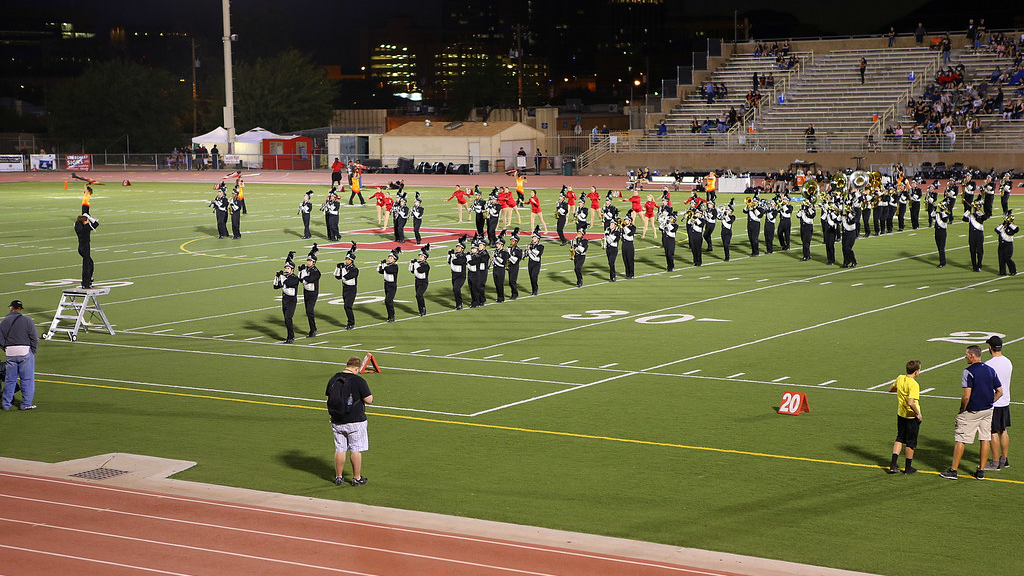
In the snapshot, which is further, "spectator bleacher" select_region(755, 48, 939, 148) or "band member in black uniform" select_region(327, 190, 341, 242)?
"spectator bleacher" select_region(755, 48, 939, 148)

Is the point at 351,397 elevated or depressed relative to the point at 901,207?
depressed

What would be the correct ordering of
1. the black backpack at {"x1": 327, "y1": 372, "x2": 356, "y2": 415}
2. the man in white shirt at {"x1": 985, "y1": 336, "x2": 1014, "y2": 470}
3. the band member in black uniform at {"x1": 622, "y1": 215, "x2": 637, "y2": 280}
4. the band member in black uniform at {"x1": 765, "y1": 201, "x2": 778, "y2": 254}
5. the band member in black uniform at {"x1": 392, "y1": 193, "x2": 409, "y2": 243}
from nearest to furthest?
1. the black backpack at {"x1": 327, "y1": 372, "x2": 356, "y2": 415}
2. the man in white shirt at {"x1": 985, "y1": 336, "x2": 1014, "y2": 470}
3. the band member in black uniform at {"x1": 622, "y1": 215, "x2": 637, "y2": 280}
4. the band member in black uniform at {"x1": 765, "y1": 201, "x2": 778, "y2": 254}
5. the band member in black uniform at {"x1": 392, "y1": 193, "x2": 409, "y2": 243}

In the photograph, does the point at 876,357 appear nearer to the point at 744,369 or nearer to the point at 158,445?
the point at 744,369

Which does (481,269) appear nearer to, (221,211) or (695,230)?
(695,230)

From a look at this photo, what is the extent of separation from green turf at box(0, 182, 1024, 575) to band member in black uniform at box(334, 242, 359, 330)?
0.42 metres

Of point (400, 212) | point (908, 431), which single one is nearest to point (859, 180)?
point (400, 212)

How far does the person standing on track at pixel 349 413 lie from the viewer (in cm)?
1081

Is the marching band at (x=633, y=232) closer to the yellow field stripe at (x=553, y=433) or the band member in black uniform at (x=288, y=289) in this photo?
the band member in black uniform at (x=288, y=289)

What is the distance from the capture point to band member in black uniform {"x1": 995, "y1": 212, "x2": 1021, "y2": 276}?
23.9 metres

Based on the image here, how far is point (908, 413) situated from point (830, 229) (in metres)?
16.9

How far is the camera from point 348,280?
19844mm

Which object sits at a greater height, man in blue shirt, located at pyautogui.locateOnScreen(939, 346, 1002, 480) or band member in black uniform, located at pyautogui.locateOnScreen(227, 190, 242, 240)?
band member in black uniform, located at pyautogui.locateOnScreen(227, 190, 242, 240)

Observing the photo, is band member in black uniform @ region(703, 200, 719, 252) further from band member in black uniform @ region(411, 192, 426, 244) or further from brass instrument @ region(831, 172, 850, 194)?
brass instrument @ region(831, 172, 850, 194)

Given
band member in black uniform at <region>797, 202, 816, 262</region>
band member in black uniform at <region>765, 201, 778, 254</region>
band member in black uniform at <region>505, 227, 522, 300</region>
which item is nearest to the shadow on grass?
band member in black uniform at <region>505, 227, 522, 300</region>
